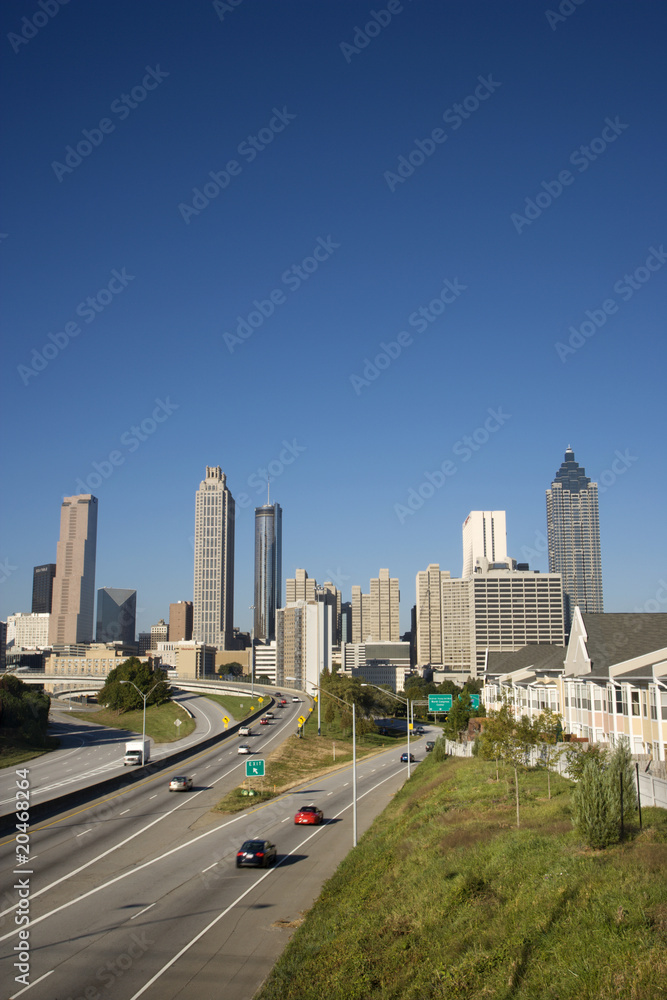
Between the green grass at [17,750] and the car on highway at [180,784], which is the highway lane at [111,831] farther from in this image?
the green grass at [17,750]

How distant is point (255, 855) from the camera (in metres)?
34.4

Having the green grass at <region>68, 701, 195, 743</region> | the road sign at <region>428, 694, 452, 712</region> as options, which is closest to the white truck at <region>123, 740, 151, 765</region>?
the green grass at <region>68, 701, 195, 743</region>

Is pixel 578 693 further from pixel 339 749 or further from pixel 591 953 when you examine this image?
pixel 339 749

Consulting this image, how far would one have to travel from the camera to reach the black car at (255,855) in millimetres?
34312

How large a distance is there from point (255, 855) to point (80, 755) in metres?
49.9

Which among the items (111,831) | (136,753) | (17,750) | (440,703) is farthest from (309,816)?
(17,750)

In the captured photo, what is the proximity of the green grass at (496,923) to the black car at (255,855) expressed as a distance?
21.1 feet

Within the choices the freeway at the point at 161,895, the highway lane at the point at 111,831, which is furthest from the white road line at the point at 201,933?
the highway lane at the point at 111,831

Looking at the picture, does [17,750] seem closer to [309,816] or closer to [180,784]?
[180,784]

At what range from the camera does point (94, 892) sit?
29469 mm

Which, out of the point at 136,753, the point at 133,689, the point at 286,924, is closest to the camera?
→ the point at 286,924

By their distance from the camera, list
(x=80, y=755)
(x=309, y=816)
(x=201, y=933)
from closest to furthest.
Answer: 1. (x=201, y=933)
2. (x=309, y=816)
3. (x=80, y=755)

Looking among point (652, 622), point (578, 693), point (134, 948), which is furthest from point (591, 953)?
point (578, 693)

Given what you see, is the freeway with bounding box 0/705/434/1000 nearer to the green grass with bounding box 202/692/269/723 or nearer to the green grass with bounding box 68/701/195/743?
the green grass with bounding box 68/701/195/743
